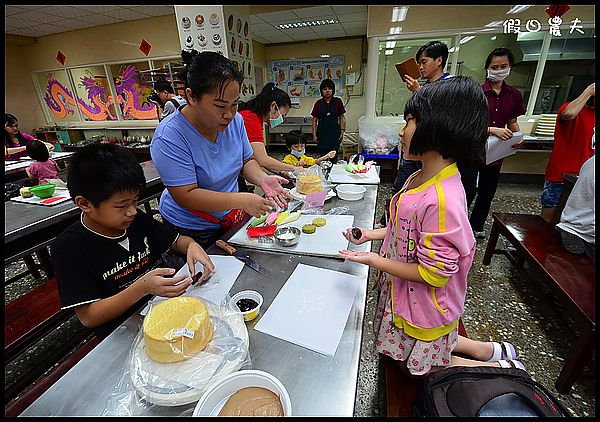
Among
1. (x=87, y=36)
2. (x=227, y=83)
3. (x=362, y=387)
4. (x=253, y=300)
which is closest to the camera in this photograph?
(x=253, y=300)

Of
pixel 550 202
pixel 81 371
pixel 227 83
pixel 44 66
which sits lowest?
pixel 550 202

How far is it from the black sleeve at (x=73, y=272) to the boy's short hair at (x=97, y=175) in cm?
16

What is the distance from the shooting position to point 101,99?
7.22 meters

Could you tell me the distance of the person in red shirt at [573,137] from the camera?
2.36 metres

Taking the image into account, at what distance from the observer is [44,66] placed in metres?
7.16

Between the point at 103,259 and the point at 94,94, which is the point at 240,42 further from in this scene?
the point at 94,94

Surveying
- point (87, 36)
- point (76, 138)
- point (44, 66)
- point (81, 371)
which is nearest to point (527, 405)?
point (81, 371)

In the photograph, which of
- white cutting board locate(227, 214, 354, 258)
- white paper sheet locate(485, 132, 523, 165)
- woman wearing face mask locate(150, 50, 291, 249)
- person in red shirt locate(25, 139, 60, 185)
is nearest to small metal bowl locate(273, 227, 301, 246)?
white cutting board locate(227, 214, 354, 258)

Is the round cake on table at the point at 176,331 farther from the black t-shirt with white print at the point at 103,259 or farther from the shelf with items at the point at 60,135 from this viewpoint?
the shelf with items at the point at 60,135

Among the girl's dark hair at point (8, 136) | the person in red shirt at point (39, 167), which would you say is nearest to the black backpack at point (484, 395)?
the person in red shirt at point (39, 167)

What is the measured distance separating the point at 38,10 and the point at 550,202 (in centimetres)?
846

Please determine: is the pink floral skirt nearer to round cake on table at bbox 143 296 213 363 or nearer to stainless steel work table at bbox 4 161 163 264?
round cake on table at bbox 143 296 213 363

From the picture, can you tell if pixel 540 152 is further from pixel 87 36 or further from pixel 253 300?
pixel 87 36

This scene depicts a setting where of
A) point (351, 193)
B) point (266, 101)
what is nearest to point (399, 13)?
point (266, 101)
